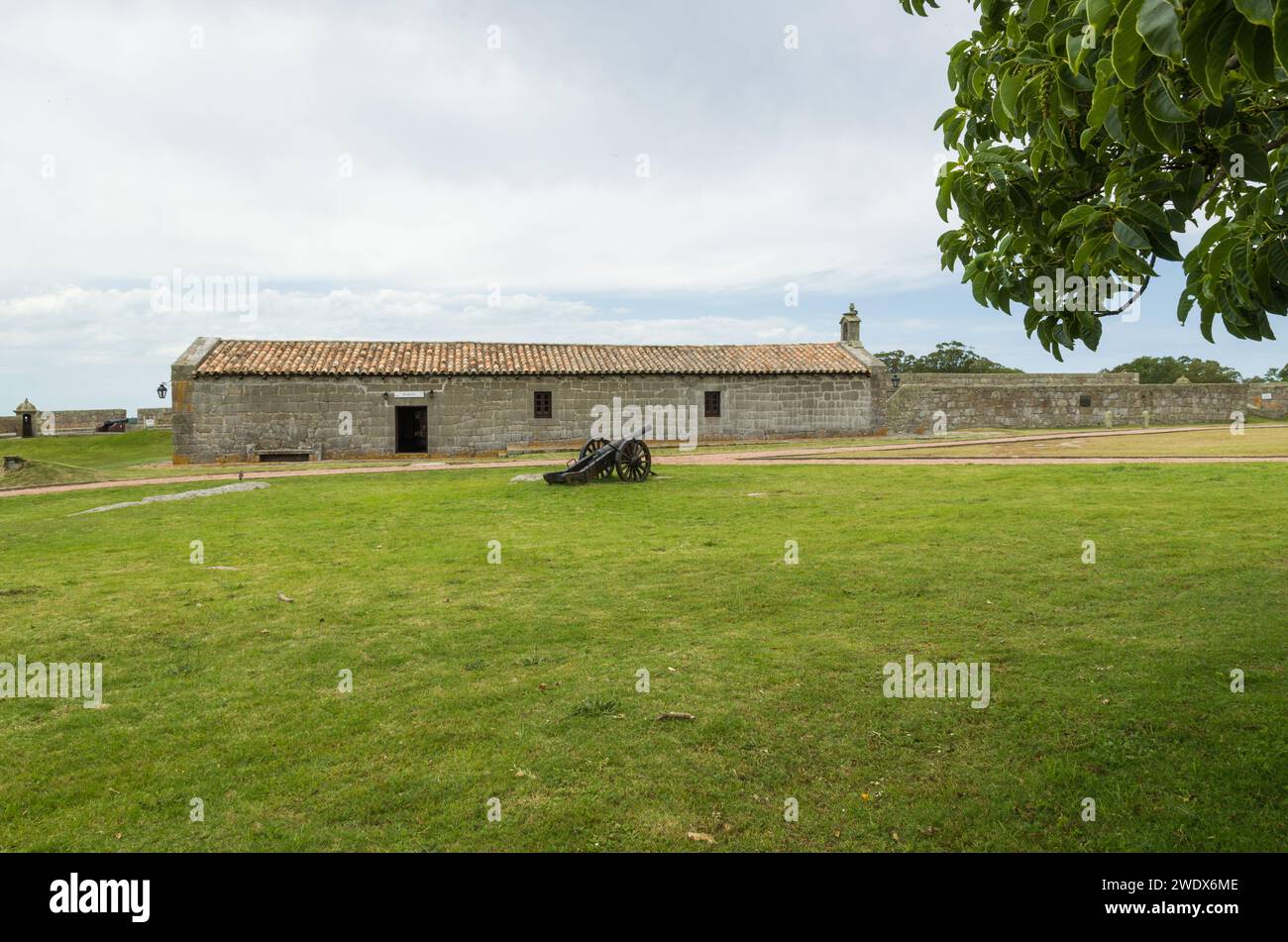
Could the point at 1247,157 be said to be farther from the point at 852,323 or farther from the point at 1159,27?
the point at 852,323

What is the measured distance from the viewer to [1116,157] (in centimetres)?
395

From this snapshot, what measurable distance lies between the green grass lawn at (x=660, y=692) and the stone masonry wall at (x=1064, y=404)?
78.5ft

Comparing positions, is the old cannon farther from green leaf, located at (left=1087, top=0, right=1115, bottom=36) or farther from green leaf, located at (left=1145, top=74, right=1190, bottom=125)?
green leaf, located at (left=1087, top=0, right=1115, bottom=36)

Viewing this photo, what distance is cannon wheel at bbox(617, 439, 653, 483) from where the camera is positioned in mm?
15555

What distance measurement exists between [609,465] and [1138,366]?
59.9m

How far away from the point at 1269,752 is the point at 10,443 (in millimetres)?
39313

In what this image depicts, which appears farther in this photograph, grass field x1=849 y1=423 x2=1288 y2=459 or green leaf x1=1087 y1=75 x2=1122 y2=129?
grass field x1=849 y1=423 x2=1288 y2=459

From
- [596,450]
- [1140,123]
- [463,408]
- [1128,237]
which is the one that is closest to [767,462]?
[596,450]

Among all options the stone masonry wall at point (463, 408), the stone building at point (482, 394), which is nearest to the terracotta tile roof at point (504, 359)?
the stone building at point (482, 394)

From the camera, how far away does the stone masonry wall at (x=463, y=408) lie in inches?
1008

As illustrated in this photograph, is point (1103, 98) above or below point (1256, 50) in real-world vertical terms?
above

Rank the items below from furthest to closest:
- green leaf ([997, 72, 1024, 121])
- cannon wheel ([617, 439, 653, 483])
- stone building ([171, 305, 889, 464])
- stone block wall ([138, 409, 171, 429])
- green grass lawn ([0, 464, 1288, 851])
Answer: stone block wall ([138, 409, 171, 429]) → stone building ([171, 305, 889, 464]) → cannon wheel ([617, 439, 653, 483]) → green grass lawn ([0, 464, 1288, 851]) → green leaf ([997, 72, 1024, 121])

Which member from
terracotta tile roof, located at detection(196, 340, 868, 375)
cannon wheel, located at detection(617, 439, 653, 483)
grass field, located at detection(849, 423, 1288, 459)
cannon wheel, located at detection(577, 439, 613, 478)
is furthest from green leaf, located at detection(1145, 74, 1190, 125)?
terracotta tile roof, located at detection(196, 340, 868, 375)

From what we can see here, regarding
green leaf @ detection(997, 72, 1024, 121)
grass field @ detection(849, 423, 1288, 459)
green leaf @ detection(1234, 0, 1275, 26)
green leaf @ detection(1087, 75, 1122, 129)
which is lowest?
grass field @ detection(849, 423, 1288, 459)
